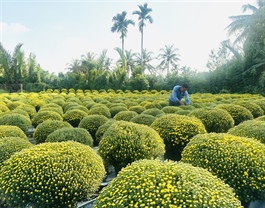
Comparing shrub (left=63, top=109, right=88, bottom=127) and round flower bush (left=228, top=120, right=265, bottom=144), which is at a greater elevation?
round flower bush (left=228, top=120, right=265, bottom=144)

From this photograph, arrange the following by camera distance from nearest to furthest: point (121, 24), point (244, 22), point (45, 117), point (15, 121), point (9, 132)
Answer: point (9, 132), point (15, 121), point (45, 117), point (244, 22), point (121, 24)

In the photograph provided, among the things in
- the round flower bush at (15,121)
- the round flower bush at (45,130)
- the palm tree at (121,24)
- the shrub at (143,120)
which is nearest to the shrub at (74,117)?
the round flower bush at (15,121)

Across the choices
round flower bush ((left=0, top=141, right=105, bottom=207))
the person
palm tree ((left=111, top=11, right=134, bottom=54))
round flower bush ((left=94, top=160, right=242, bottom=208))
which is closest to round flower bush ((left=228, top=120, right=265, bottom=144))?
round flower bush ((left=94, top=160, right=242, bottom=208))

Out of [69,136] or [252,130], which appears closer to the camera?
[252,130]

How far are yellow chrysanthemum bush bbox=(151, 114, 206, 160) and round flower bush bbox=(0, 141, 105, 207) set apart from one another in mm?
2140

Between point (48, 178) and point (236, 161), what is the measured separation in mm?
2527

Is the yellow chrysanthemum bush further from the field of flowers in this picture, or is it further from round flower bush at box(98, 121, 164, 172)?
round flower bush at box(98, 121, 164, 172)

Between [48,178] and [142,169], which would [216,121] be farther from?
[48,178]

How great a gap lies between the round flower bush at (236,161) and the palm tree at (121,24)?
4642 centimetres

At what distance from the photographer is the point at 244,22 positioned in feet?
90.8

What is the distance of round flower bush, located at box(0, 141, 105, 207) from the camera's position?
3.58 m

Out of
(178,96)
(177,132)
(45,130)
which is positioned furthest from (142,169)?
(178,96)

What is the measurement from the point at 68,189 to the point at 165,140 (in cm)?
259

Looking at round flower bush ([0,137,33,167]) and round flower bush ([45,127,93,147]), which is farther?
round flower bush ([45,127,93,147])
